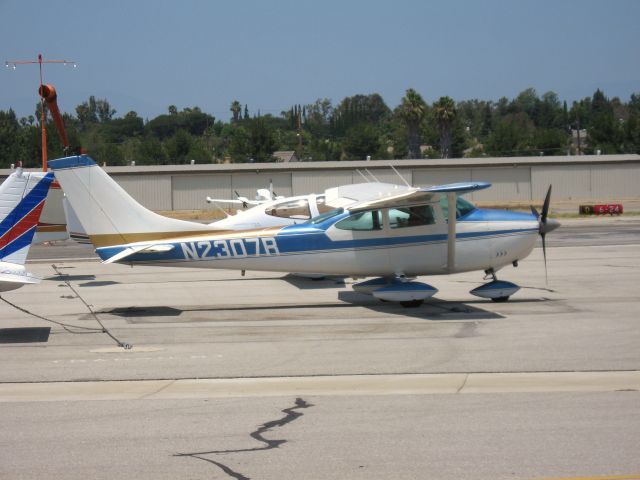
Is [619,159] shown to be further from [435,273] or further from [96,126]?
[96,126]

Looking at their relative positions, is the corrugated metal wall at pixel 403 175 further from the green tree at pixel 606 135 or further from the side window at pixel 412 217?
the side window at pixel 412 217

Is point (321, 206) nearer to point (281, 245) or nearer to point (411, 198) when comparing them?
point (281, 245)

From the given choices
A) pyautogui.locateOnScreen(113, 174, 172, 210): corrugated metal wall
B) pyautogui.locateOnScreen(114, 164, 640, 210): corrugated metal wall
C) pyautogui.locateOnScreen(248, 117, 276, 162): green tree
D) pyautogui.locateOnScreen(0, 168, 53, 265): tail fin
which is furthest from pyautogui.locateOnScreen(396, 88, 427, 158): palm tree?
pyautogui.locateOnScreen(0, 168, 53, 265): tail fin

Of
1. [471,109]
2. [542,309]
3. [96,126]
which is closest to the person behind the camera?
[542,309]

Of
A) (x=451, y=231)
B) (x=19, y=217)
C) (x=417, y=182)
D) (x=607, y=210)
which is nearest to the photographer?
(x=19, y=217)

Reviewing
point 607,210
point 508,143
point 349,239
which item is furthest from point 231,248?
point 508,143

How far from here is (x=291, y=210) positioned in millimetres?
19297

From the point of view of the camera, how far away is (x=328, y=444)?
6.84 m

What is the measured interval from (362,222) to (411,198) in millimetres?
1055

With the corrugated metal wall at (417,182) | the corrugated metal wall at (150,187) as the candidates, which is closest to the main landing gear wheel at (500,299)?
the corrugated metal wall at (417,182)

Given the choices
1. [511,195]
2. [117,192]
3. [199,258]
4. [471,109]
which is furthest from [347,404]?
[471,109]

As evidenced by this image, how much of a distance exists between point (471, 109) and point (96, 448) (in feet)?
583

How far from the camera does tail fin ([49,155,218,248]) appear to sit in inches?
555

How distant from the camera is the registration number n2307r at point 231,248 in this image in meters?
14.4
